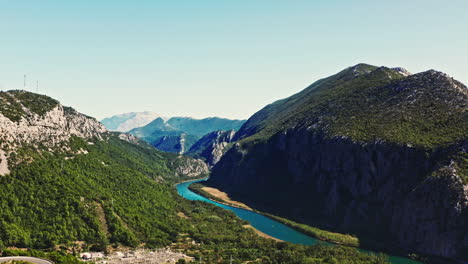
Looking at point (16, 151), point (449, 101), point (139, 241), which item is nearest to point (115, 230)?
point (139, 241)

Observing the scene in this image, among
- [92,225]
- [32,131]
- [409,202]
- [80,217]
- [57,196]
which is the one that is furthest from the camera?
[32,131]

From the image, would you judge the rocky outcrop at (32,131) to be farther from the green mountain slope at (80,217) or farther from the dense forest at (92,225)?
the dense forest at (92,225)

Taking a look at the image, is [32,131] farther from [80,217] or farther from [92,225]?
[92,225]

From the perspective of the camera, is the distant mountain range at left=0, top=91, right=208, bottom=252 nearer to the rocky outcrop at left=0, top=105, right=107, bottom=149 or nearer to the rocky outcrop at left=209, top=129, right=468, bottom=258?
the rocky outcrop at left=0, top=105, right=107, bottom=149

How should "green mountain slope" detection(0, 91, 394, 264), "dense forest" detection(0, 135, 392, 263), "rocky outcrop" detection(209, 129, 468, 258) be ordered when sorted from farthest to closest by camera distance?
"rocky outcrop" detection(209, 129, 468, 258) → "green mountain slope" detection(0, 91, 394, 264) → "dense forest" detection(0, 135, 392, 263)

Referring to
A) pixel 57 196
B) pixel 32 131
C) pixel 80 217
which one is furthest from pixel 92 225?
pixel 32 131

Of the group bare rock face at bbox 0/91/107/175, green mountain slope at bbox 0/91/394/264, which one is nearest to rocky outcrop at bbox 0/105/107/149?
bare rock face at bbox 0/91/107/175

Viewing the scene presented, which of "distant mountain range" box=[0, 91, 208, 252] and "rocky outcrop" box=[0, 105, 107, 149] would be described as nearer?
"distant mountain range" box=[0, 91, 208, 252]

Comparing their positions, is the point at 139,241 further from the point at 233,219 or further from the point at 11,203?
the point at 233,219

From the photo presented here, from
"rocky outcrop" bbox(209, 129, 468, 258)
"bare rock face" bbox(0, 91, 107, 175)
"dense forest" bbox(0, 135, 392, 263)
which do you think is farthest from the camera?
"bare rock face" bbox(0, 91, 107, 175)

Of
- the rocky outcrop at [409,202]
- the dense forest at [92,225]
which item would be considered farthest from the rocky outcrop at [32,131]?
the rocky outcrop at [409,202]

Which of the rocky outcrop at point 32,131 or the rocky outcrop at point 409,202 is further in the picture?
the rocky outcrop at point 32,131
